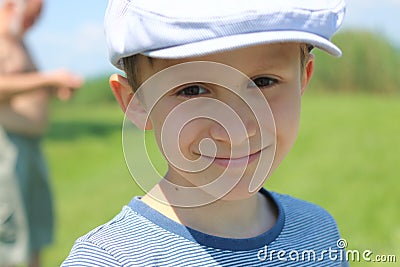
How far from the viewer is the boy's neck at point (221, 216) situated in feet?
3.41

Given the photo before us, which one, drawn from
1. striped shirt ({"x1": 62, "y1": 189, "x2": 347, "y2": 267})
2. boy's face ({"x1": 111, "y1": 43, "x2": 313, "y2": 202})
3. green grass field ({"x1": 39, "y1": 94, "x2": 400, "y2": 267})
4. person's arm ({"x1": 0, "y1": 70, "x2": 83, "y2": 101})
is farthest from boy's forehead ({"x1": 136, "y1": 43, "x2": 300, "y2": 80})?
green grass field ({"x1": 39, "y1": 94, "x2": 400, "y2": 267})

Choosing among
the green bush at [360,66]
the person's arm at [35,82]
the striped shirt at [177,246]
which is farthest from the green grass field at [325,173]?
the striped shirt at [177,246]

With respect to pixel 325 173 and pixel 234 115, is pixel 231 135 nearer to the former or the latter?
pixel 234 115

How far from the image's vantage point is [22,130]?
286cm

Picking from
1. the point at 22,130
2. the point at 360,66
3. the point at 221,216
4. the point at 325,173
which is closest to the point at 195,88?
the point at 221,216

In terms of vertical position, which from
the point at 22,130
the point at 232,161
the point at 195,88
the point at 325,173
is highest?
the point at 195,88

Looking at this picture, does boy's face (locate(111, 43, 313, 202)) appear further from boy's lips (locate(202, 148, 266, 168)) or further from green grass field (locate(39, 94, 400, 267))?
green grass field (locate(39, 94, 400, 267))

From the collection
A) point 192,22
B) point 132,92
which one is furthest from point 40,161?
point 192,22

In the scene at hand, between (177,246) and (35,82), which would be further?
(35,82)

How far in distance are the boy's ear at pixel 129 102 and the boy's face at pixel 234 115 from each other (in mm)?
24

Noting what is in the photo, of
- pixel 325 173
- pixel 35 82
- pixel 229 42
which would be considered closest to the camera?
pixel 229 42

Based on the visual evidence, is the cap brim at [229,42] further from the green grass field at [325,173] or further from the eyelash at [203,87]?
the green grass field at [325,173]

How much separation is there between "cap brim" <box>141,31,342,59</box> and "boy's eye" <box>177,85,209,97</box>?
0.06m

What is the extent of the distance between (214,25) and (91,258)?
14.3 inches
